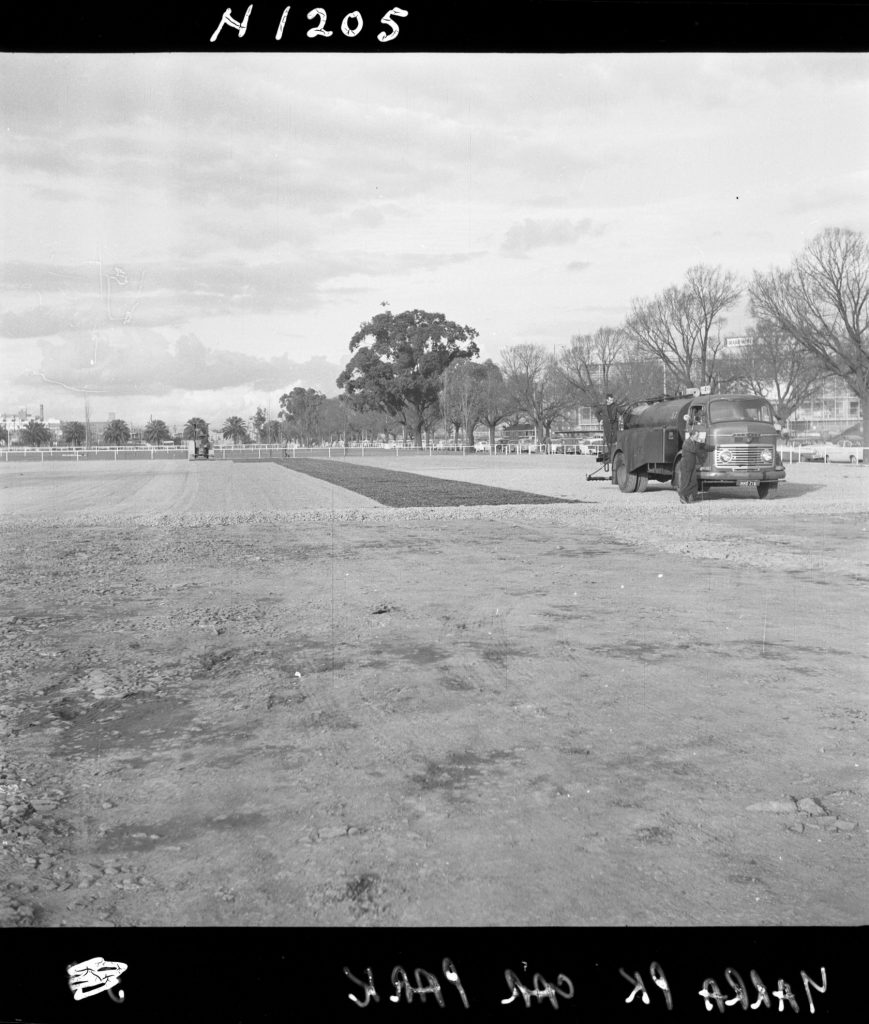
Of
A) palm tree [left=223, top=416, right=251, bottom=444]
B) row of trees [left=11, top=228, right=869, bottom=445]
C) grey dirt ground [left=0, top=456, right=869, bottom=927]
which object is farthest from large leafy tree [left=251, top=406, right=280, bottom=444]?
grey dirt ground [left=0, top=456, right=869, bottom=927]

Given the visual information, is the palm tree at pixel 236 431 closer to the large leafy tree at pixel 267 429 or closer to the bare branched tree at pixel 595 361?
the large leafy tree at pixel 267 429

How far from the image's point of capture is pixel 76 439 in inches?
5192

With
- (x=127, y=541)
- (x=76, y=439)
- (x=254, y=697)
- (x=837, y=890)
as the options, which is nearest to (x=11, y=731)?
(x=254, y=697)

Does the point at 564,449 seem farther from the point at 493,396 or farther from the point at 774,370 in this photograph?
the point at 774,370

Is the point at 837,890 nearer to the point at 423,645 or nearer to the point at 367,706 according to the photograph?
the point at 367,706

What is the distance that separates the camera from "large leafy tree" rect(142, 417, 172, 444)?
133000 mm

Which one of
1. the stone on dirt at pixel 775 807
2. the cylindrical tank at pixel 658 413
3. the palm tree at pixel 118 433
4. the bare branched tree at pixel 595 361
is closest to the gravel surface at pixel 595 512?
the cylindrical tank at pixel 658 413

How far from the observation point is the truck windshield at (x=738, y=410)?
2184cm

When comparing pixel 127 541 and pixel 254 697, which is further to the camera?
pixel 127 541

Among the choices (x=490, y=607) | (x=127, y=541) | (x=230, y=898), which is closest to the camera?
(x=230, y=898)

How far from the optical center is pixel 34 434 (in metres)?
123

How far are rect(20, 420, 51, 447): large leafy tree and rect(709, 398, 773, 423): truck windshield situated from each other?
385 feet

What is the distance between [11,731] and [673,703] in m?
3.71
